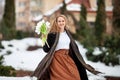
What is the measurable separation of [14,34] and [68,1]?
5.72m

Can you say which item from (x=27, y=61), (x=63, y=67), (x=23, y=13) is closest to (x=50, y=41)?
(x=63, y=67)

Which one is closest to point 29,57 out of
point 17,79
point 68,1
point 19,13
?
point 17,79

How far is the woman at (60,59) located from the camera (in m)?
7.86

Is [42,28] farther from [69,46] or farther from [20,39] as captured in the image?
[20,39]

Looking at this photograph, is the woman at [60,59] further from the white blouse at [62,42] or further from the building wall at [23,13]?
the building wall at [23,13]

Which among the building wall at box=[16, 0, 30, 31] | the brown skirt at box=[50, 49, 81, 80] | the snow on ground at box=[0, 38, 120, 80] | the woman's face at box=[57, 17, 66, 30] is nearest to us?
the brown skirt at box=[50, 49, 81, 80]

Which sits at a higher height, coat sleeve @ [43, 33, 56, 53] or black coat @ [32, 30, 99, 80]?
coat sleeve @ [43, 33, 56, 53]

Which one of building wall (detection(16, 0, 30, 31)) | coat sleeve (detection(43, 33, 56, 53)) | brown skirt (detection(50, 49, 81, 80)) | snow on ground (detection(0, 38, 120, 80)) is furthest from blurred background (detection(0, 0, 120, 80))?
building wall (detection(16, 0, 30, 31))

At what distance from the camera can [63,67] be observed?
7918mm

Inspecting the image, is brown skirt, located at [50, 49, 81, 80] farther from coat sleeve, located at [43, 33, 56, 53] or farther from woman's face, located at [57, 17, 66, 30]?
woman's face, located at [57, 17, 66, 30]

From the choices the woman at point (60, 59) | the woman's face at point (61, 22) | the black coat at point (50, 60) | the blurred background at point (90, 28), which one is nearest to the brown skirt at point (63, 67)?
the woman at point (60, 59)

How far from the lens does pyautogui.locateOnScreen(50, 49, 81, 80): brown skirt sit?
7.81 meters

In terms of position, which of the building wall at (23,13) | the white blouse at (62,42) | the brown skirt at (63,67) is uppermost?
the white blouse at (62,42)

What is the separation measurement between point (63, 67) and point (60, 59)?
0.18 metres
